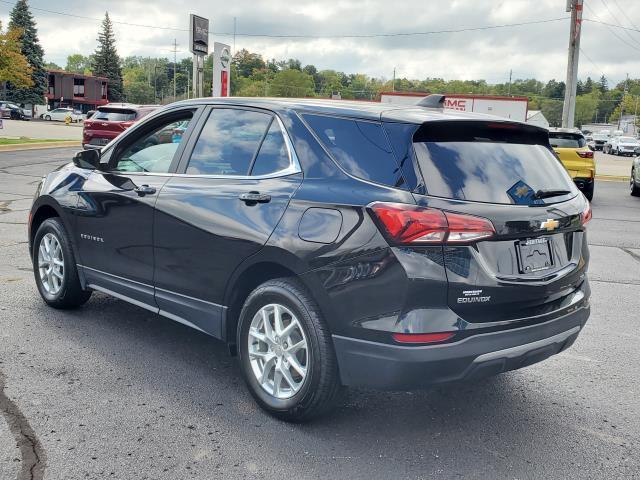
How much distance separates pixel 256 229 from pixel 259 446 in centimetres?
114

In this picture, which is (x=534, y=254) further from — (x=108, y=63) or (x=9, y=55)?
(x=108, y=63)

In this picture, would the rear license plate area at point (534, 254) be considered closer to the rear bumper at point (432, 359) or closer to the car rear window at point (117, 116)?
the rear bumper at point (432, 359)

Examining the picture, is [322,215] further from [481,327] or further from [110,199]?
[110,199]

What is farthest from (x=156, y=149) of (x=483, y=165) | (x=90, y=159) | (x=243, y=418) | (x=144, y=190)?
(x=483, y=165)

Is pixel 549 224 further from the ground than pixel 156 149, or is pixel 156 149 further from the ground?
pixel 156 149

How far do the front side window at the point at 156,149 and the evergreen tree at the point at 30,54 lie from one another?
79822 millimetres

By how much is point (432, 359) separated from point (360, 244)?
2.08 ft

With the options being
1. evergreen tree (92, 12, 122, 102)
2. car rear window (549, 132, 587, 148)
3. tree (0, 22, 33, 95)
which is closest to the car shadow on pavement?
car rear window (549, 132, 587, 148)

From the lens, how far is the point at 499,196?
11.1ft

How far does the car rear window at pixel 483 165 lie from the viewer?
3.31 metres

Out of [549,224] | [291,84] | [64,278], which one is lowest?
[64,278]

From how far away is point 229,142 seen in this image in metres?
4.21

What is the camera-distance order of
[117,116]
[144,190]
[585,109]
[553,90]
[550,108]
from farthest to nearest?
[585,109]
[553,90]
[550,108]
[117,116]
[144,190]

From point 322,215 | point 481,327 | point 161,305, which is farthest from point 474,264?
point 161,305
